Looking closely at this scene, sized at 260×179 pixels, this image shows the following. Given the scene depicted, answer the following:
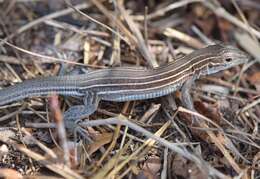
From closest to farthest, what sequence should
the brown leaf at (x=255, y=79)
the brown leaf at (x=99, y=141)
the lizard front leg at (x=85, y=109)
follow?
the brown leaf at (x=99, y=141) → the lizard front leg at (x=85, y=109) → the brown leaf at (x=255, y=79)

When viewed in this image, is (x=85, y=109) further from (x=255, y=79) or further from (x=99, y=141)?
(x=255, y=79)

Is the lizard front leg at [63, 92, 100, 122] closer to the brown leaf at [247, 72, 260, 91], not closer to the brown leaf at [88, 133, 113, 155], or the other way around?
the brown leaf at [88, 133, 113, 155]

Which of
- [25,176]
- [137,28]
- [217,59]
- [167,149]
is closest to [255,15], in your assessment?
[217,59]

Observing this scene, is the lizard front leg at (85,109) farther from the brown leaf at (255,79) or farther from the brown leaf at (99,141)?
the brown leaf at (255,79)

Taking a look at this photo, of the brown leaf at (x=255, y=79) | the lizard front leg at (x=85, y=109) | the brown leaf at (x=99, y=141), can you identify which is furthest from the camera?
the brown leaf at (x=255, y=79)

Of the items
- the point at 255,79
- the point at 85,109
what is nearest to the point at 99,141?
the point at 85,109

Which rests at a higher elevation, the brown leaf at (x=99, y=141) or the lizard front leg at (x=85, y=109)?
the lizard front leg at (x=85, y=109)

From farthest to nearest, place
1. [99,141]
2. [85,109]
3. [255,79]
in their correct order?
[255,79] < [85,109] < [99,141]

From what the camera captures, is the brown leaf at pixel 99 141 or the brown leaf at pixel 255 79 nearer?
the brown leaf at pixel 99 141

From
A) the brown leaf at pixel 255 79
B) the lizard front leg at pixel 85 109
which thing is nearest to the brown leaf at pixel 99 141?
the lizard front leg at pixel 85 109
